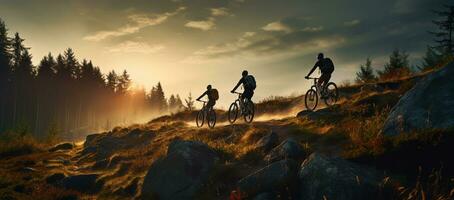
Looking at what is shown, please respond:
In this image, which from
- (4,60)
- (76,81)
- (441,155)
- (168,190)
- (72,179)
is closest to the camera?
(441,155)

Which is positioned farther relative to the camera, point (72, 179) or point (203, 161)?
point (72, 179)

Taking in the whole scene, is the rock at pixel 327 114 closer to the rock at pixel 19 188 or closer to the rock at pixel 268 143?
the rock at pixel 268 143

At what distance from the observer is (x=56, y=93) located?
3829 inches

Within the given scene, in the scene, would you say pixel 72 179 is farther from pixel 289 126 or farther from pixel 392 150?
pixel 392 150

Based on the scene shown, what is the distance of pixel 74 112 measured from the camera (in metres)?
109

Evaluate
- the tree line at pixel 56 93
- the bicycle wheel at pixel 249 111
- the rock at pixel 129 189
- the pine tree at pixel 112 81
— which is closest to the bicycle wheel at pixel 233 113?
the bicycle wheel at pixel 249 111

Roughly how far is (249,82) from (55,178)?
35.3 ft

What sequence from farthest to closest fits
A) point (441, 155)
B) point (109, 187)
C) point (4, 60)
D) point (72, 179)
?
point (4, 60)
point (72, 179)
point (109, 187)
point (441, 155)

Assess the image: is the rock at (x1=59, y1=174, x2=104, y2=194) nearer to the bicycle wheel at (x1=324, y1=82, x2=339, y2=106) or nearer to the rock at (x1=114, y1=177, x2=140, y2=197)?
the rock at (x1=114, y1=177, x2=140, y2=197)

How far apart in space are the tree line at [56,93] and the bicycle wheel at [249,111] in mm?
53417

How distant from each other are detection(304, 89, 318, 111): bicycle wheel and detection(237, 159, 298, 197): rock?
11034 mm

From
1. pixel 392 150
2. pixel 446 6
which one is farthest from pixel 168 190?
pixel 446 6

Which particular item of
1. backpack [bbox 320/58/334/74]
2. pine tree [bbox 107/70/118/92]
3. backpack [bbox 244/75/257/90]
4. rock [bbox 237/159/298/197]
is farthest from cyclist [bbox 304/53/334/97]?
pine tree [bbox 107/70/118/92]

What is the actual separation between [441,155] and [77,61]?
106 meters
